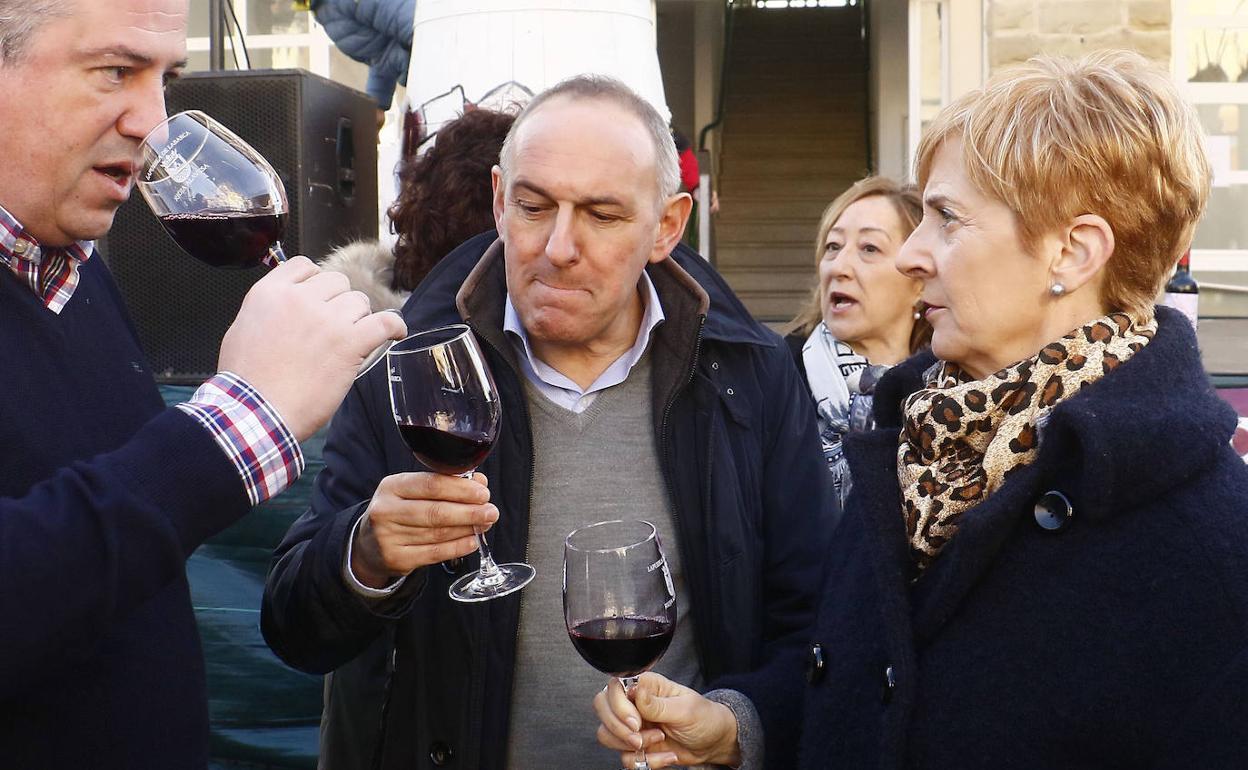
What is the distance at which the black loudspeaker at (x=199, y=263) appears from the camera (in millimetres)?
4090

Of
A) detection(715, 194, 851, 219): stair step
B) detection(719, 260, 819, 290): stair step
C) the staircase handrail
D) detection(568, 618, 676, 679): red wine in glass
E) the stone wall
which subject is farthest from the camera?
the staircase handrail

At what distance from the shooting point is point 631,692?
1.66m

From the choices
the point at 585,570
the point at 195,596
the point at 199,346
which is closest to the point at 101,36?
the point at 585,570

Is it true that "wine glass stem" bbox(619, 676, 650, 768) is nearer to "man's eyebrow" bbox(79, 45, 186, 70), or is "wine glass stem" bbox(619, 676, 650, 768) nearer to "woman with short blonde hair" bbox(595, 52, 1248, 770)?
"woman with short blonde hair" bbox(595, 52, 1248, 770)

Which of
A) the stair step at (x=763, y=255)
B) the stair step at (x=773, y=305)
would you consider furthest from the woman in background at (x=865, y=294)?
the stair step at (x=763, y=255)

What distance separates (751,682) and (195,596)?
1.74 metres

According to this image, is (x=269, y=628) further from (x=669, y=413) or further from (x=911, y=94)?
(x=911, y=94)

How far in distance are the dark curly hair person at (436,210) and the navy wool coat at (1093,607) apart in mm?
1485

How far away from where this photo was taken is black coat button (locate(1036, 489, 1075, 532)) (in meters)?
1.54

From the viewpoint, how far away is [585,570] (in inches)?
62.1

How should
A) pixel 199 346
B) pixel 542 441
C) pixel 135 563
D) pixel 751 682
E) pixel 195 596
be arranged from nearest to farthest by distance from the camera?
pixel 135 563
pixel 751 682
pixel 542 441
pixel 195 596
pixel 199 346

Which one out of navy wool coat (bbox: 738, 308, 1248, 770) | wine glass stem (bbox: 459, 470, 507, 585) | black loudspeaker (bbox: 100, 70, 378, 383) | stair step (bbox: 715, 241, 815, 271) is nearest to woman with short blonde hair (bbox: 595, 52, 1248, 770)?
navy wool coat (bbox: 738, 308, 1248, 770)

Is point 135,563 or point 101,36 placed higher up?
point 101,36

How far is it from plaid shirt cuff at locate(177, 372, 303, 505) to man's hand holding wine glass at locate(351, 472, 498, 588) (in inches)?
11.6
